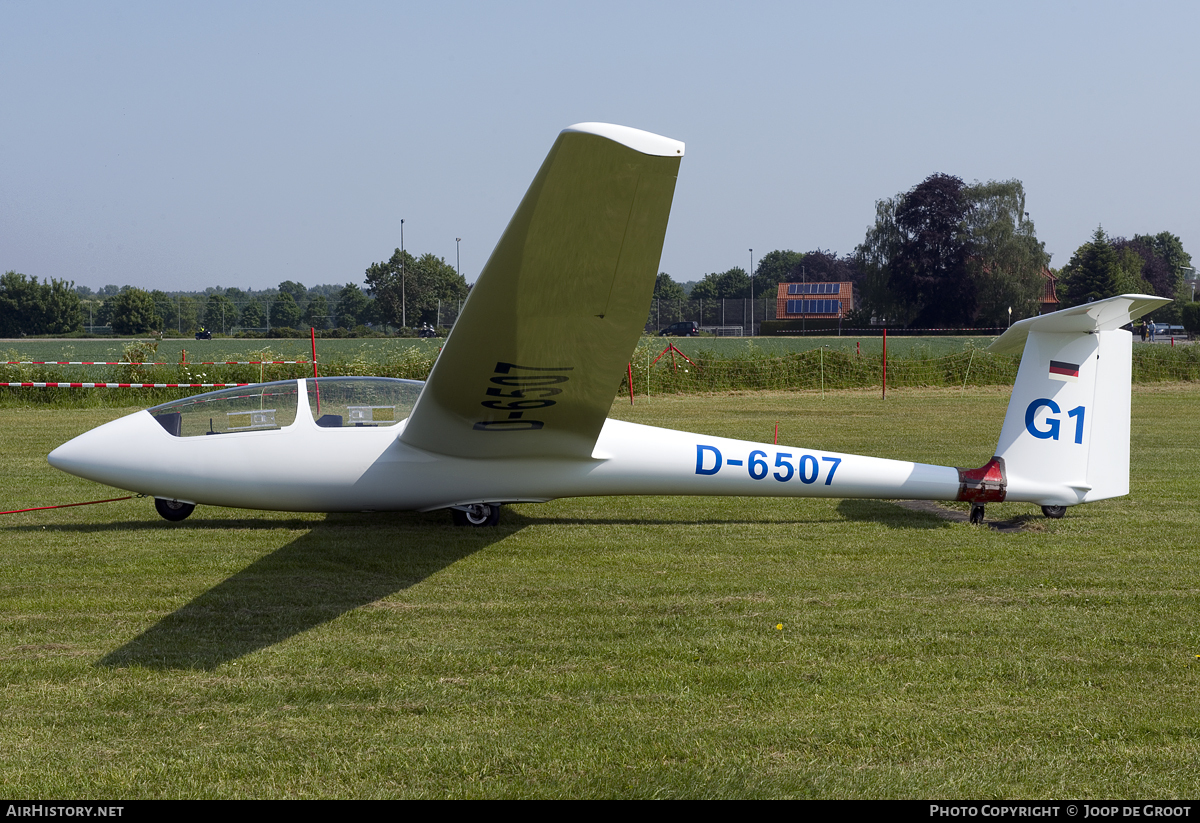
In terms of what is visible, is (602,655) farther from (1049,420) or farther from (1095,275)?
(1095,275)

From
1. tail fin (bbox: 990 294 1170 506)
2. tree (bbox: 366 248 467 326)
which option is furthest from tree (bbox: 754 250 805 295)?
tail fin (bbox: 990 294 1170 506)

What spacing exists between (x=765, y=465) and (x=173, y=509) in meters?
5.23

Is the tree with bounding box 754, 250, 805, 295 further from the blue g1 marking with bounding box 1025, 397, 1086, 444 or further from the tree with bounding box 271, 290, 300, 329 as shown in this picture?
the blue g1 marking with bounding box 1025, 397, 1086, 444

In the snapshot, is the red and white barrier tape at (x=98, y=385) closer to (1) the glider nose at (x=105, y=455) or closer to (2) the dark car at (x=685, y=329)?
(1) the glider nose at (x=105, y=455)

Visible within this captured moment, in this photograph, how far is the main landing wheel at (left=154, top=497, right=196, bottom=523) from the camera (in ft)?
25.8

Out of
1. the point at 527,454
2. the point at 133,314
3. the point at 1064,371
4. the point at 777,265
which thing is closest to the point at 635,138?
the point at 527,454

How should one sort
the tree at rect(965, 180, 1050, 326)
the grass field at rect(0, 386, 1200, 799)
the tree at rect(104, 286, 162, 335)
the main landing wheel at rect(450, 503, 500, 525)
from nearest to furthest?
1. the grass field at rect(0, 386, 1200, 799)
2. the main landing wheel at rect(450, 503, 500, 525)
3. the tree at rect(965, 180, 1050, 326)
4. the tree at rect(104, 286, 162, 335)

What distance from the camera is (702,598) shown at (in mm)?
5656

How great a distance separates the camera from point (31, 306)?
84562 millimetres

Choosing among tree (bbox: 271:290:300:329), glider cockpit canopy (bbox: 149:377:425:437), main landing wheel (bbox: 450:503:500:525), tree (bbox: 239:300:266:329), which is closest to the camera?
glider cockpit canopy (bbox: 149:377:425:437)

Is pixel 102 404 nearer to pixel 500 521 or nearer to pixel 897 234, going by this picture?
pixel 500 521

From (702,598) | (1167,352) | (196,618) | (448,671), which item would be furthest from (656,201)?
(1167,352)

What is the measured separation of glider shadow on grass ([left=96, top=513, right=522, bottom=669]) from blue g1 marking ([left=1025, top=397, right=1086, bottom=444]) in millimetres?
4424

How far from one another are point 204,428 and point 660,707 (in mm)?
5206
